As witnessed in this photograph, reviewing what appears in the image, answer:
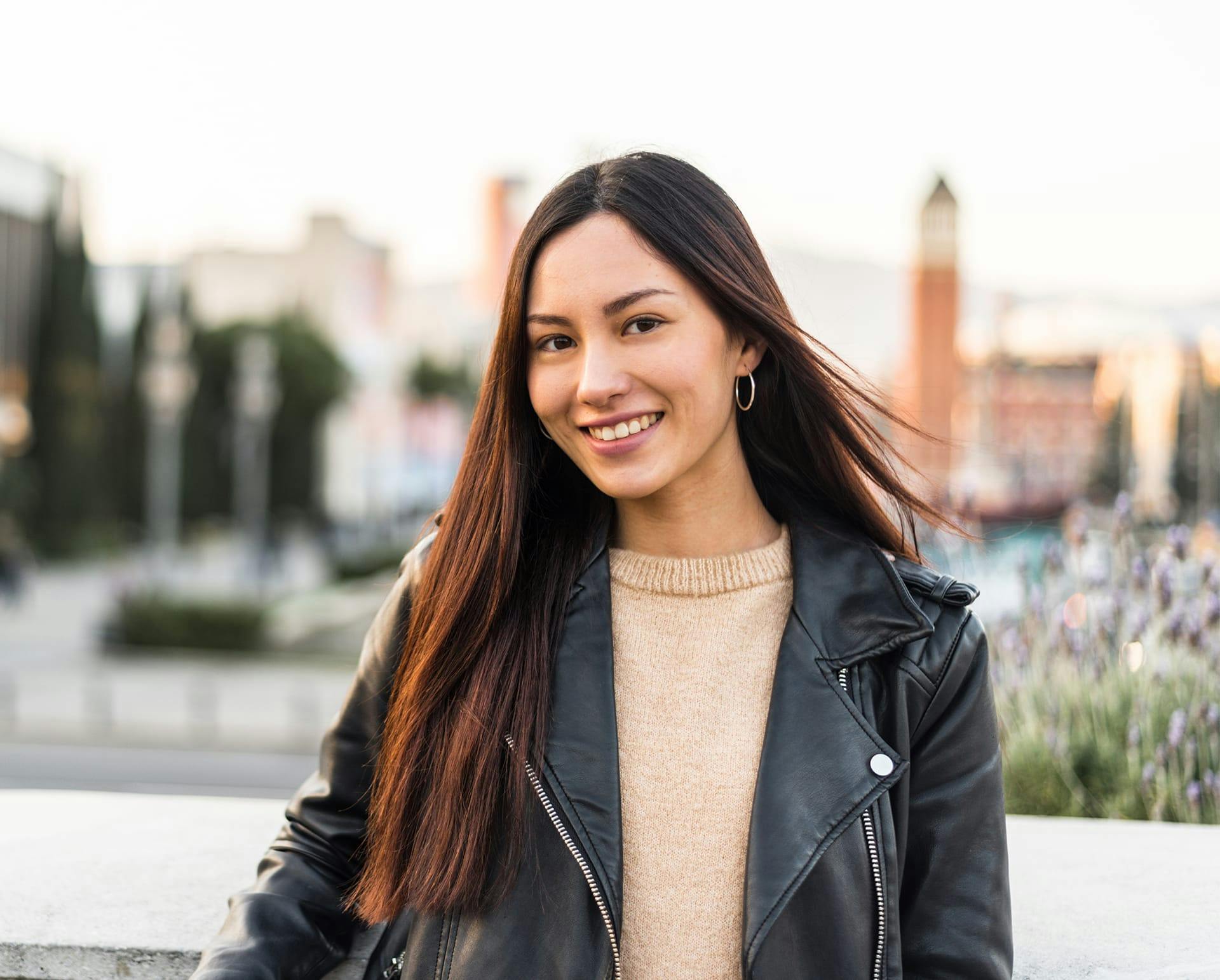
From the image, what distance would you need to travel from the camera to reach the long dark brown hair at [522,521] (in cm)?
183

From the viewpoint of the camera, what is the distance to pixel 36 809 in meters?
2.83

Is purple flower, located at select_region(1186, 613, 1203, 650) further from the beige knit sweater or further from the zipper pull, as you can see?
the zipper pull

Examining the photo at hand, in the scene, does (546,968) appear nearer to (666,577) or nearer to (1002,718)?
(666,577)

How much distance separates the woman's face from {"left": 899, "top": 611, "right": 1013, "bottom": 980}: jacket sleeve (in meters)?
0.58

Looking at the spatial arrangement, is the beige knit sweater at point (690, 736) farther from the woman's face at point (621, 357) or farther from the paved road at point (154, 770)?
the paved road at point (154, 770)

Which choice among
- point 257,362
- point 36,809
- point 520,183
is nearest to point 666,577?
point 36,809

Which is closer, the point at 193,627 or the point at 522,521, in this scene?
the point at 522,521

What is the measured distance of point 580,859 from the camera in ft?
5.77

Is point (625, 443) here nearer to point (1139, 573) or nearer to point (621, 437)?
point (621, 437)

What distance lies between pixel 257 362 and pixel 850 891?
2728 centimetres

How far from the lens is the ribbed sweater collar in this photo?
2.03 meters

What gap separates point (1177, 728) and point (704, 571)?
5.96 ft

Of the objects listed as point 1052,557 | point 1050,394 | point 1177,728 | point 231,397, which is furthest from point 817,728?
point 1050,394

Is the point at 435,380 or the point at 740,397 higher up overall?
the point at 435,380
